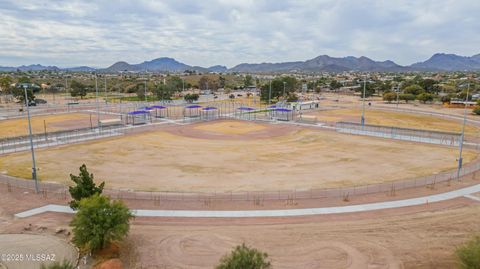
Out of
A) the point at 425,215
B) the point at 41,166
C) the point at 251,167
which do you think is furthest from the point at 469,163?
the point at 41,166

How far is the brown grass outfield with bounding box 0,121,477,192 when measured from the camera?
1363 inches

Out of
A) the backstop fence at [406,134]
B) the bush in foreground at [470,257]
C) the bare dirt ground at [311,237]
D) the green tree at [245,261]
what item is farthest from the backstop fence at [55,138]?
the bush in foreground at [470,257]

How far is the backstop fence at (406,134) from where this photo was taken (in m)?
53.6

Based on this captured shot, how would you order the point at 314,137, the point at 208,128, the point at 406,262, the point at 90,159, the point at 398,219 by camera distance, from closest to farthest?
the point at 406,262 → the point at 398,219 → the point at 90,159 → the point at 314,137 → the point at 208,128

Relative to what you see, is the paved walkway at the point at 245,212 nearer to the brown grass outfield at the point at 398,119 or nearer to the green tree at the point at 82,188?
the green tree at the point at 82,188

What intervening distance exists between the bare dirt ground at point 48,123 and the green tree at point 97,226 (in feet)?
153

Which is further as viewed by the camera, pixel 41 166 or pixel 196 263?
pixel 41 166

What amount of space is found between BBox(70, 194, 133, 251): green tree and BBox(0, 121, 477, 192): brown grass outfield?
1157 centimetres

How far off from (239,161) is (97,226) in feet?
78.9

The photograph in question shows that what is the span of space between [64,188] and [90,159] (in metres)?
11.0

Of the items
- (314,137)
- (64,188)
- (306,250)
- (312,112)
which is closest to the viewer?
(306,250)

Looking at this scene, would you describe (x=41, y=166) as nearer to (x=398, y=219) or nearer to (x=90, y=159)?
(x=90, y=159)

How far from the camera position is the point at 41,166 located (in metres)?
39.1

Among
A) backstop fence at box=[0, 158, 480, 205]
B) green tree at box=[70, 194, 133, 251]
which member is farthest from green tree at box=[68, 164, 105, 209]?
green tree at box=[70, 194, 133, 251]
